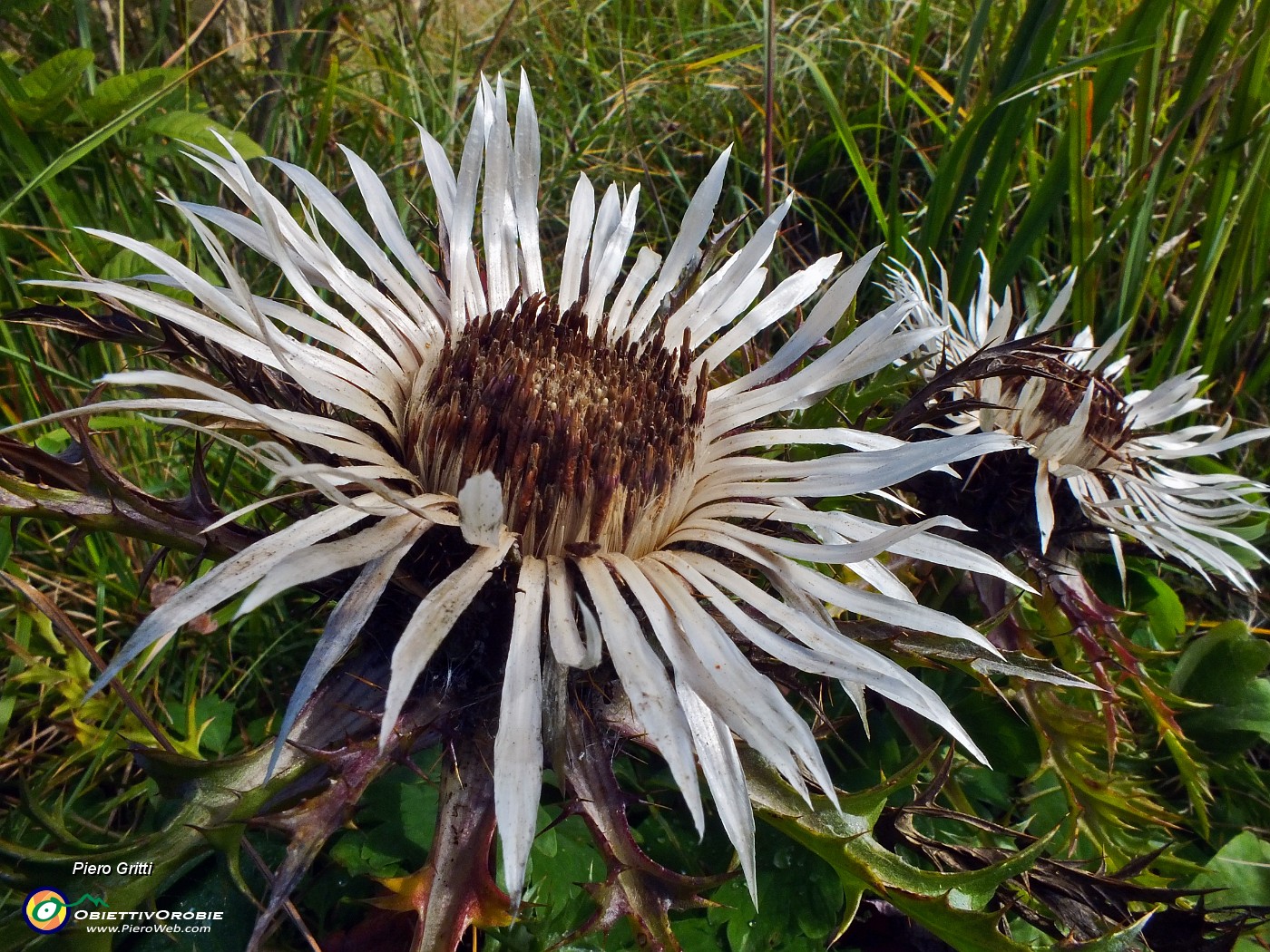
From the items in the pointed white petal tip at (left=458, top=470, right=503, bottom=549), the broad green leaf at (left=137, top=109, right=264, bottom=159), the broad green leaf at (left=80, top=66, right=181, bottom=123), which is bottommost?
Result: the pointed white petal tip at (left=458, top=470, right=503, bottom=549)

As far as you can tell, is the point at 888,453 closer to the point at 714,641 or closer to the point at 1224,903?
the point at 714,641

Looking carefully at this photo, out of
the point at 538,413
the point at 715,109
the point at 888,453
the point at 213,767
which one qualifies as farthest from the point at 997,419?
the point at 715,109

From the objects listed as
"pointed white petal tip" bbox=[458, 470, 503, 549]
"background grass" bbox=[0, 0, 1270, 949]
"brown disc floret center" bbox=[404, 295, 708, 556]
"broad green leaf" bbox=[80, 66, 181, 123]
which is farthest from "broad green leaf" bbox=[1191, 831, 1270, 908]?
"broad green leaf" bbox=[80, 66, 181, 123]

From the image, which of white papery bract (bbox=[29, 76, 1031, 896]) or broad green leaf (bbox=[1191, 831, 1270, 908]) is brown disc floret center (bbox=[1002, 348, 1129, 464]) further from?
broad green leaf (bbox=[1191, 831, 1270, 908])

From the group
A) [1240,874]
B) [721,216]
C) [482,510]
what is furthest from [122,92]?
[1240,874]

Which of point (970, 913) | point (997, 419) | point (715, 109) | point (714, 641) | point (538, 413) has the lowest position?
point (970, 913)

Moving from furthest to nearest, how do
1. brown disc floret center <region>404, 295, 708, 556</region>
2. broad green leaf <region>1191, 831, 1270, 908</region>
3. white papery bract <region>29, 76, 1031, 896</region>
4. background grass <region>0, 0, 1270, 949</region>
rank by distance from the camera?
broad green leaf <region>1191, 831, 1270, 908</region>, background grass <region>0, 0, 1270, 949</region>, brown disc floret center <region>404, 295, 708, 556</region>, white papery bract <region>29, 76, 1031, 896</region>

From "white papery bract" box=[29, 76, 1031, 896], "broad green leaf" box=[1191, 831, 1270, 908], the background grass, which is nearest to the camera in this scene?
"white papery bract" box=[29, 76, 1031, 896]
